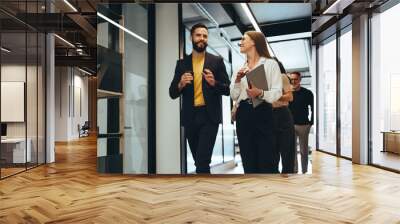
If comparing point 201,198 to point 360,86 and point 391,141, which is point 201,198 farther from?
point 360,86

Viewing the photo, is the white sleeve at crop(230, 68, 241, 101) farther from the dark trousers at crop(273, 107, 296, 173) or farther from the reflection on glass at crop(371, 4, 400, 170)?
the reflection on glass at crop(371, 4, 400, 170)

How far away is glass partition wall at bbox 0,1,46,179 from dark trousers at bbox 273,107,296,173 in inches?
188

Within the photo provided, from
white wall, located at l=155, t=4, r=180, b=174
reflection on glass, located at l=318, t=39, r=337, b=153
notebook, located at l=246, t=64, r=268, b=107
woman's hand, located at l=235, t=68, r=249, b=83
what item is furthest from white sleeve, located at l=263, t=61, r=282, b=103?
reflection on glass, located at l=318, t=39, r=337, b=153

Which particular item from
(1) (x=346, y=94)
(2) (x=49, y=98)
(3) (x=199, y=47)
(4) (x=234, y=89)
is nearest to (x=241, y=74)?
(4) (x=234, y=89)

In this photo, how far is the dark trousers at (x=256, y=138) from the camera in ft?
20.3

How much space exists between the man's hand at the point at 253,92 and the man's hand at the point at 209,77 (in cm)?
59

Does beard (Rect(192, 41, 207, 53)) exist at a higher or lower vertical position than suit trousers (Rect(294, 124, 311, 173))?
higher

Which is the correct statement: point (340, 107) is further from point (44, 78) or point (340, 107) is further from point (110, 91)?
point (44, 78)

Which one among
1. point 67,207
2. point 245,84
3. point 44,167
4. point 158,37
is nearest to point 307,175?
point 245,84

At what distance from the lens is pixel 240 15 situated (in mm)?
6293

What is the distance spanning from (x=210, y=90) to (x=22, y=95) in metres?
4.02

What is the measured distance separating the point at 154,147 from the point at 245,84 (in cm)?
184

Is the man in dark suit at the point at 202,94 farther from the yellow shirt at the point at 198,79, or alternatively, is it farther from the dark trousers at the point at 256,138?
the dark trousers at the point at 256,138

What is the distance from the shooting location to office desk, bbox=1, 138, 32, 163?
7211 mm
